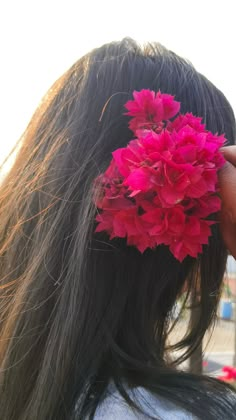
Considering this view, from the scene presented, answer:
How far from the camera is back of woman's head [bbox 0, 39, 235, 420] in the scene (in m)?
0.84

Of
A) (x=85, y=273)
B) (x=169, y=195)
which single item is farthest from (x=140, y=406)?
(x=169, y=195)

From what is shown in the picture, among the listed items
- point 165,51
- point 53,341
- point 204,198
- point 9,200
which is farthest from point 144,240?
point 165,51

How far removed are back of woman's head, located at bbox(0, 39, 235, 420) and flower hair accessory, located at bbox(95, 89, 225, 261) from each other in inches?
3.1

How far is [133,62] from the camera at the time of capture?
40.9 inches

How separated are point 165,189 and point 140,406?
37 cm

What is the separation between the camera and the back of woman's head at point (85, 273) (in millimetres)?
840

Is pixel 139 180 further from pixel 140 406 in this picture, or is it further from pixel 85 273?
pixel 140 406

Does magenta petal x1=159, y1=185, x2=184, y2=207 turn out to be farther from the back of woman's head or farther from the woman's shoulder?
the woman's shoulder

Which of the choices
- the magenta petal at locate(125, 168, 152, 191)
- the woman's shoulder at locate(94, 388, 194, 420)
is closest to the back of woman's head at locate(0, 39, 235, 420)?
the woman's shoulder at locate(94, 388, 194, 420)

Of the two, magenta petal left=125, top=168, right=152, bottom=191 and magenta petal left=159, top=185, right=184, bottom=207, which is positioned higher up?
magenta petal left=125, top=168, right=152, bottom=191

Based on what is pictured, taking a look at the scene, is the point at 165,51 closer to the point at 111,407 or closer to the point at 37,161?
the point at 37,161

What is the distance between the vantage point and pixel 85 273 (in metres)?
0.88

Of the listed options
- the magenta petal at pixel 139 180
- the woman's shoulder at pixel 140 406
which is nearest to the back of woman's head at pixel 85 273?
the woman's shoulder at pixel 140 406

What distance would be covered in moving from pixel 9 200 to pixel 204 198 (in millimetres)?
468
